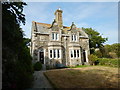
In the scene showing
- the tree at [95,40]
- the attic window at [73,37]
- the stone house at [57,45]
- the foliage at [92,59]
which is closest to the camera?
the stone house at [57,45]

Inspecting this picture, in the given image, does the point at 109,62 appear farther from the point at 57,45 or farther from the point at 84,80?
the point at 84,80

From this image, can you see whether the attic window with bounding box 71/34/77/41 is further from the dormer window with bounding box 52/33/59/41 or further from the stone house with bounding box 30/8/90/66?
the dormer window with bounding box 52/33/59/41

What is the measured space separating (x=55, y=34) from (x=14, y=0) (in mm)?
11627

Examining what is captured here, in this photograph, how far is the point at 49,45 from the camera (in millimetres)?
16688

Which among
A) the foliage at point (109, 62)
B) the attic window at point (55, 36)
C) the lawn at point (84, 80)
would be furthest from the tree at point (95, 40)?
the lawn at point (84, 80)

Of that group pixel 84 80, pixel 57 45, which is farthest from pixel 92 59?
pixel 84 80

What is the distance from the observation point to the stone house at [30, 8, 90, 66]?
1645 centimetres

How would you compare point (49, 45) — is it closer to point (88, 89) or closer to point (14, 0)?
point (14, 0)

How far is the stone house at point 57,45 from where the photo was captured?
54.0 ft

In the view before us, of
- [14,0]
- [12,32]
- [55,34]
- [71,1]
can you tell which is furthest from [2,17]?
[55,34]

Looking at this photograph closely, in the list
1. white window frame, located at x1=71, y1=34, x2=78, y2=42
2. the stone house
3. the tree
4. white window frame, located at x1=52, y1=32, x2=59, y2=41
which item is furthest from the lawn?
the tree

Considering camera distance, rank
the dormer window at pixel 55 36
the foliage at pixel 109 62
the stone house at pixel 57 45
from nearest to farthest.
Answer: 1. the foliage at pixel 109 62
2. the stone house at pixel 57 45
3. the dormer window at pixel 55 36

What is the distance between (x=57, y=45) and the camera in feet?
55.7

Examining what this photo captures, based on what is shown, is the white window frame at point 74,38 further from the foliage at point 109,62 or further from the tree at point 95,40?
the tree at point 95,40
